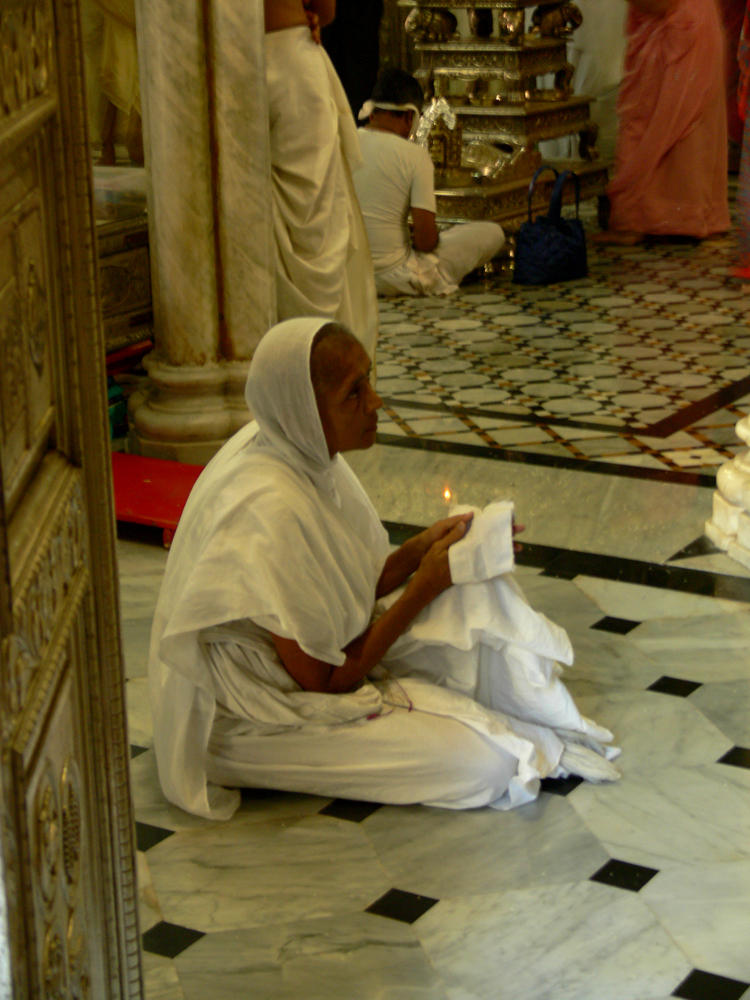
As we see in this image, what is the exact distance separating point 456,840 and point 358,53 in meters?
8.45

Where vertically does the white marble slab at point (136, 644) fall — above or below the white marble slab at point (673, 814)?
below

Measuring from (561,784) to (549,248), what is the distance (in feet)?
17.4

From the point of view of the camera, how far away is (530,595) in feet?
12.3

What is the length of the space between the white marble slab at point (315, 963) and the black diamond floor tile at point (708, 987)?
14.5 inches

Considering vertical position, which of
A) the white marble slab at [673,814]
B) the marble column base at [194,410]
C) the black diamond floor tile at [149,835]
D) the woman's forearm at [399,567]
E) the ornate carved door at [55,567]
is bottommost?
the white marble slab at [673,814]

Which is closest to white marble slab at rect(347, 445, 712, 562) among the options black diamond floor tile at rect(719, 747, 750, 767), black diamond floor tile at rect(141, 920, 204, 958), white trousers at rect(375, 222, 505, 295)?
black diamond floor tile at rect(719, 747, 750, 767)

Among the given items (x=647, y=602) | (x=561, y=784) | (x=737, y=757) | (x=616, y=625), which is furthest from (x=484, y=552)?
(x=647, y=602)

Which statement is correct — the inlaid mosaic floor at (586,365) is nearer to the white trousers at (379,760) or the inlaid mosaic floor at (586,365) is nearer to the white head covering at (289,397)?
the white trousers at (379,760)

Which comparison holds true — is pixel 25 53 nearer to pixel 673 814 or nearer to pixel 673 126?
pixel 673 814

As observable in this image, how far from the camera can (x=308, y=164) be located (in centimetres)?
482

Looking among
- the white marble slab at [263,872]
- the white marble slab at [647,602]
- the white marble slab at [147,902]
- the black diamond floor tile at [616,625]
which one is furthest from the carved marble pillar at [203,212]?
the white marble slab at [147,902]

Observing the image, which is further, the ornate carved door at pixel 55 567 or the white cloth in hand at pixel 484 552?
the white cloth in hand at pixel 484 552

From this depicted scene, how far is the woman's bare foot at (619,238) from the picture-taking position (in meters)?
8.88

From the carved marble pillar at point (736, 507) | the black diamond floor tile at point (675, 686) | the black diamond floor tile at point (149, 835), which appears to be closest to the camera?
the black diamond floor tile at point (149, 835)
